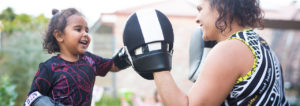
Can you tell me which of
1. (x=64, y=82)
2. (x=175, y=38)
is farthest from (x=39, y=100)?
(x=175, y=38)

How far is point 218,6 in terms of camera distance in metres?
1.08

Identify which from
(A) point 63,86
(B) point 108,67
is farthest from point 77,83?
(B) point 108,67

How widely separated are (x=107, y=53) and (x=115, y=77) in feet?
2.16

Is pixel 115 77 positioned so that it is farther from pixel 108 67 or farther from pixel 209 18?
pixel 209 18

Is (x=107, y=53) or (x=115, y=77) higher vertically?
(x=107, y=53)

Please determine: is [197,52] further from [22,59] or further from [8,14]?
[8,14]

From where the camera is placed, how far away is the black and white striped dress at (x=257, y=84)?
99cm

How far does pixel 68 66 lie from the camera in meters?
1.49

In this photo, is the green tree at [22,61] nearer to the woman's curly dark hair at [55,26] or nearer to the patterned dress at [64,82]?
the woman's curly dark hair at [55,26]

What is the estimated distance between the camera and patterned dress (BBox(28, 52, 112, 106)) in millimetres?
1413

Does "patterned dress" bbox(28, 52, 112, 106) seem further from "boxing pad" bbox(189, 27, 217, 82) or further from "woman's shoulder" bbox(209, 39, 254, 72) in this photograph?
"woman's shoulder" bbox(209, 39, 254, 72)

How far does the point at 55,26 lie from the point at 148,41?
2.50 feet

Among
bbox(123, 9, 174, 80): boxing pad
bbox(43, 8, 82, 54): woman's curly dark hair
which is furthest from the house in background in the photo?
bbox(123, 9, 174, 80): boxing pad

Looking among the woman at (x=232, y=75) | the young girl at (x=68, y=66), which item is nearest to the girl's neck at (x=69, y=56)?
the young girl at (x=68, y=66)
